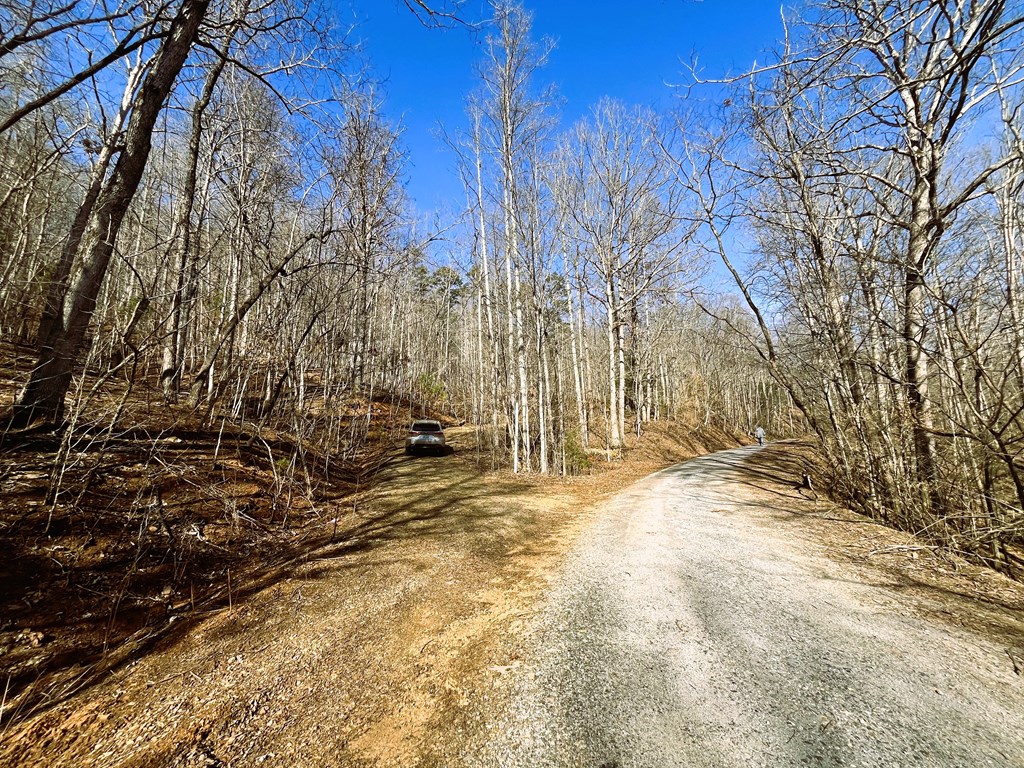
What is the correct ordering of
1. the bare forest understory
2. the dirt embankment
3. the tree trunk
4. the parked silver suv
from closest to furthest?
the dirt embankment → the bare forest understory → the tree trunk → the parked silver suv

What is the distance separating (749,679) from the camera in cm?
259

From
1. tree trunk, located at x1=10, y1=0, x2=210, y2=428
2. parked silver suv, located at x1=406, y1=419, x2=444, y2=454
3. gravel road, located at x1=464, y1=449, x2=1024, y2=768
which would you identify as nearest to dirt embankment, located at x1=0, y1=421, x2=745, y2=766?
gravel road, located at x1=464, y1=449, x2=1024, y2=768

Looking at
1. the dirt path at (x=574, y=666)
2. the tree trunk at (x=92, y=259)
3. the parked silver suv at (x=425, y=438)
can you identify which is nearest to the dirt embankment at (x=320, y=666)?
the dirt path at (x=574, y=666)

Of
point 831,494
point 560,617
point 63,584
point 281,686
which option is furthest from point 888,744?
point 831,494

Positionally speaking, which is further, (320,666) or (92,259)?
(92,259)

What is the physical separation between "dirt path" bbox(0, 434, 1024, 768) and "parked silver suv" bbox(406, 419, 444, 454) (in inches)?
367

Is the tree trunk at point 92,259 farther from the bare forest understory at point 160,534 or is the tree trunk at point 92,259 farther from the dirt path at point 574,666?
the dirt path at point 574,666

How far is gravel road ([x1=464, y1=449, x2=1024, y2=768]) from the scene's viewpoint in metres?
2.06

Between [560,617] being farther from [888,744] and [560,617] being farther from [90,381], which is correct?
[90,381]

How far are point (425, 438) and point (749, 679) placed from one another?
12.8 metres

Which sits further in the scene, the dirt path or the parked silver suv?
the parked silver suv

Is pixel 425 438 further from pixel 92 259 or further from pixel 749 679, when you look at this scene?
pixel 749 679

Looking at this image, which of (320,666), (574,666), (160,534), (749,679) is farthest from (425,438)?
(749,679)

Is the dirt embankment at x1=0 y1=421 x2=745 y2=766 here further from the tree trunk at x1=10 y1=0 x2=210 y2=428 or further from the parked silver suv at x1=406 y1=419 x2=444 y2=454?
the parked silver suv at x1=406 y1=419 x2=444 y2=454
